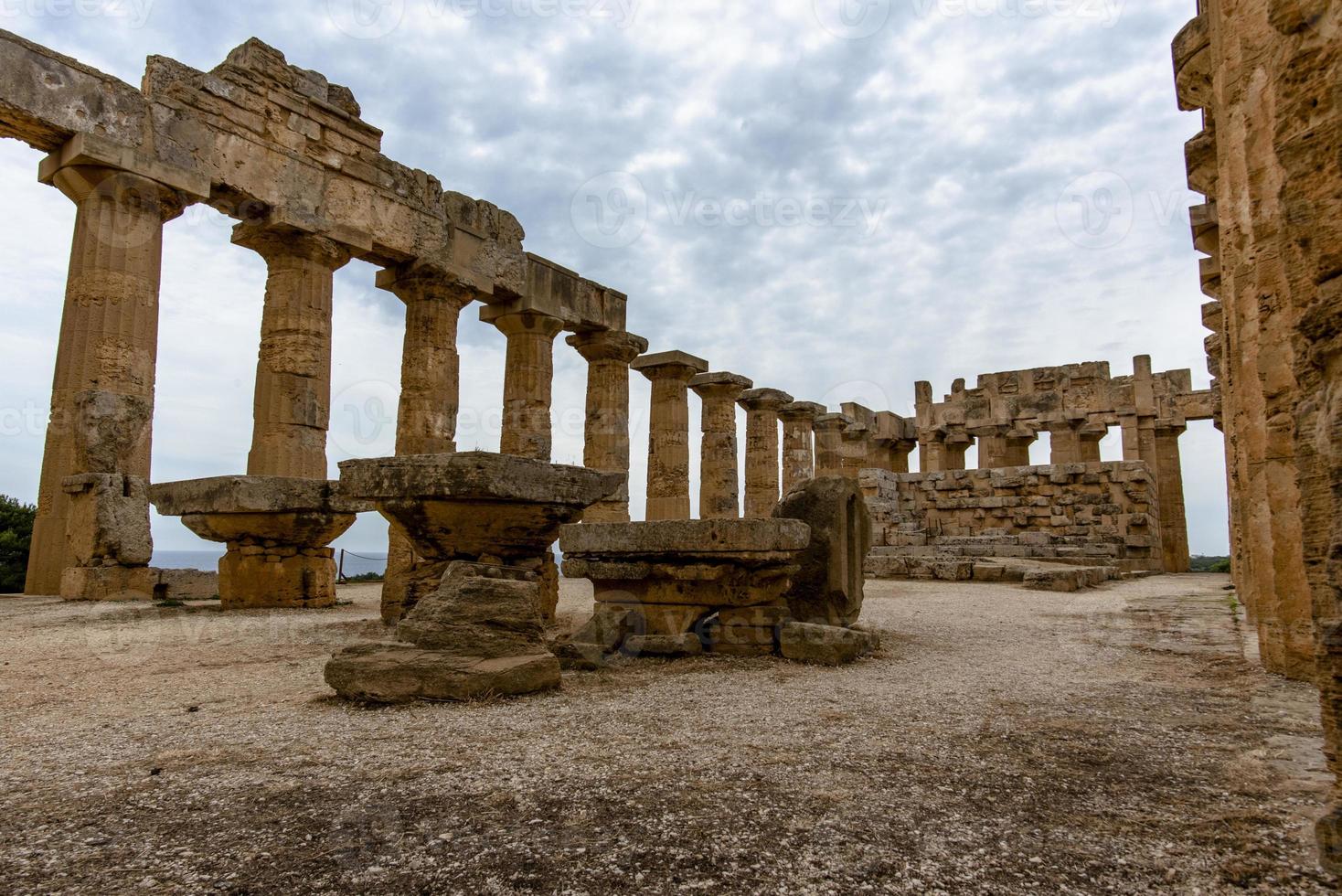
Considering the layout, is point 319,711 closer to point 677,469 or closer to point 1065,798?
point 1065,798

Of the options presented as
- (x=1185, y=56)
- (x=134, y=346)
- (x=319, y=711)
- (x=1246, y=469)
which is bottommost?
(x=319, y=711)

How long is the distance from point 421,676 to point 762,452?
56.6ft

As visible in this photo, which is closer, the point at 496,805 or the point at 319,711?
the point at 496,805

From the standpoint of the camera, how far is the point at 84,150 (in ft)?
29.2

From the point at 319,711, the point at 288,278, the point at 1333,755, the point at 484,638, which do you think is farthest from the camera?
the point at 288,278

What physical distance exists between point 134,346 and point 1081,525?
1814cm

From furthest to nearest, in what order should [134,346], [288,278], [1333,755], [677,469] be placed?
[677,469] → [288,278] → [134,346] → [1333,755]

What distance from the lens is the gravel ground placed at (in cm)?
198

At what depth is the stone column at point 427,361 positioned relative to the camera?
11.9 m

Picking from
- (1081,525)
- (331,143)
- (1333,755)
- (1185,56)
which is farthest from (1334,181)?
(1081,525)

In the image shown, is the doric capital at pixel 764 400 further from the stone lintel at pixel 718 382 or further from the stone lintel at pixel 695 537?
the stone lintel at pixel 695 537

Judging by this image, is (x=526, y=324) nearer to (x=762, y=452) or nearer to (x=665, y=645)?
(x=762, y=452)

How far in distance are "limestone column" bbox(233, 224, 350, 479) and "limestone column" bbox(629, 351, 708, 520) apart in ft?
26.0

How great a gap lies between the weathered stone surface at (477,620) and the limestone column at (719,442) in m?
14.1
